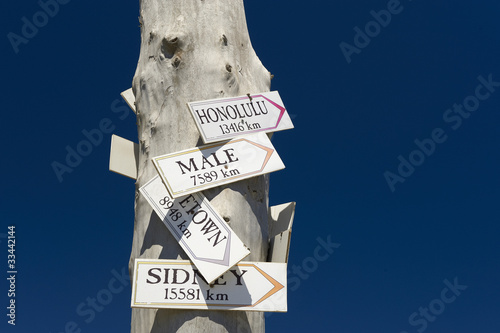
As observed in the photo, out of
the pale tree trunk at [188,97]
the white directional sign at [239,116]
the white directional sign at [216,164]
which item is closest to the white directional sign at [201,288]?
the pale tree trunk at [188,97]

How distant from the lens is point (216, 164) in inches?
78.8

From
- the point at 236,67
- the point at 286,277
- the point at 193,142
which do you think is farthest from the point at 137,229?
the point at 236,67

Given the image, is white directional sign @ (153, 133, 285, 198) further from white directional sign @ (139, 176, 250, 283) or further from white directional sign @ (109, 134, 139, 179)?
white directional sign @ (109, 134, 139, 179)

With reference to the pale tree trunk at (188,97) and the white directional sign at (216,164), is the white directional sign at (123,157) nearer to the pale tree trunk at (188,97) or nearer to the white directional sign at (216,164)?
the pale tree trunk at (188,97)

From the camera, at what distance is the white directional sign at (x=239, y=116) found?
6.57 feet

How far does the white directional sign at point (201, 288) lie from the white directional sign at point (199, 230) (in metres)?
0.05

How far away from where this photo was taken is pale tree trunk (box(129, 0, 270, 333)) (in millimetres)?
1907

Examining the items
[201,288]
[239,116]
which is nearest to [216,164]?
[239,116]

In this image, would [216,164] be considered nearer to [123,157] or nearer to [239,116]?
[239,116]

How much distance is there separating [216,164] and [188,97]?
1.01 feet

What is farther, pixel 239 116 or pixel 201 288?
pixel 239 116

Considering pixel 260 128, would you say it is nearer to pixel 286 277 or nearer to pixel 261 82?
pixel 261 82

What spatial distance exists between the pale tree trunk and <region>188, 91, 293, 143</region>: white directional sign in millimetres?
52

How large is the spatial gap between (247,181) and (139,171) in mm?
476
